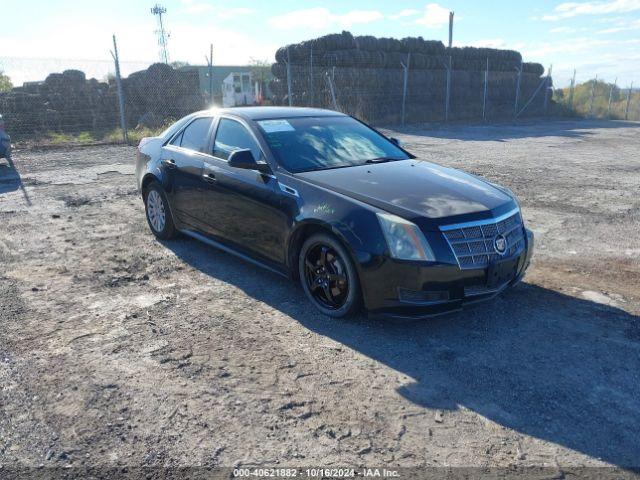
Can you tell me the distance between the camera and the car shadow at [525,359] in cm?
286

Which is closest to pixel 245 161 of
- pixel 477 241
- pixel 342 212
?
pixel 342 212

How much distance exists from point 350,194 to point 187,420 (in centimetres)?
195

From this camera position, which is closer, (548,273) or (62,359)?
(62,359)

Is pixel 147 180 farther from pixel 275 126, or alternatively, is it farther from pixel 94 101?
pixel 94 101

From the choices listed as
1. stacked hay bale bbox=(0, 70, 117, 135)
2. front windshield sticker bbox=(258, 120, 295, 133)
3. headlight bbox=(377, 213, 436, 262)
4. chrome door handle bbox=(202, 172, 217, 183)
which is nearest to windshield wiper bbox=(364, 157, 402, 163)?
front windshield sticker bbox=(258, 120, 295, 133)

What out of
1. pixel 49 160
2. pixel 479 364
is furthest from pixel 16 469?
pixel 49 160

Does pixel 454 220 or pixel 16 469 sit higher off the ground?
pixel 454 220

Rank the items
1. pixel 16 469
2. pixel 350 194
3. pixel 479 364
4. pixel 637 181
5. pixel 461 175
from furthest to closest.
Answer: pixel 637 181 < pixel 461 175 < pixel 350 194 < pixel 479 364 < pixel 16 469

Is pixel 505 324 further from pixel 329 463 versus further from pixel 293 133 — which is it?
pixel 293 133

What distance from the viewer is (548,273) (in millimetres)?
5117

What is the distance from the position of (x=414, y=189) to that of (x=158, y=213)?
3.31 metres

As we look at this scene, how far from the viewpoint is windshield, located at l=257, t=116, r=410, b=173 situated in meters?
4.63

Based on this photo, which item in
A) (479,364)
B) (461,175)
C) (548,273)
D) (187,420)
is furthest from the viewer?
(548,273)

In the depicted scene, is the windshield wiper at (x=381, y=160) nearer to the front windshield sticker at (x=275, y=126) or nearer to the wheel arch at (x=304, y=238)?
the front windshield sticker at (x=275, y=126)
